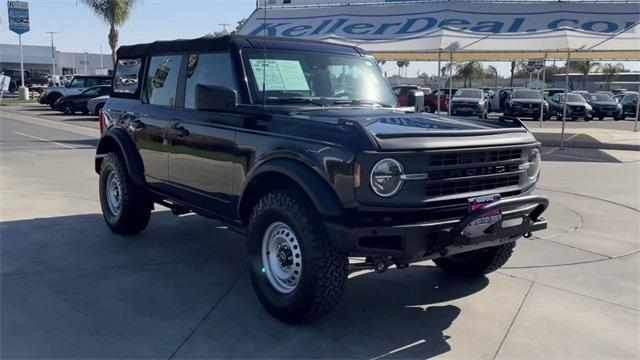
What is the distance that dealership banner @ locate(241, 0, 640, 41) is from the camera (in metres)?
18.2

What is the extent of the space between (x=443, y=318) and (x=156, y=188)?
3053mm

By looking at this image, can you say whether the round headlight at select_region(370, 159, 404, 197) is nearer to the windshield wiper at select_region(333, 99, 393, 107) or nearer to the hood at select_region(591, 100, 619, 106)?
the windshield wiper at select_region(333, 99, 393, 107)

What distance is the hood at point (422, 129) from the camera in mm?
3703

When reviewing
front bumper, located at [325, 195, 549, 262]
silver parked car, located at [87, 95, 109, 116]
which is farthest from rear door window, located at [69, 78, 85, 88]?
front bumper, located at [325, 195, 549, 262]

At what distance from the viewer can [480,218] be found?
3809 millimetres

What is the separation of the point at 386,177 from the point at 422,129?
1.79ft

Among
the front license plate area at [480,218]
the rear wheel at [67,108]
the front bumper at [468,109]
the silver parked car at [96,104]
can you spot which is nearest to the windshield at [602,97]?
the front bumper at [468,109]

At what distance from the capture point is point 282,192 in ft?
13.6

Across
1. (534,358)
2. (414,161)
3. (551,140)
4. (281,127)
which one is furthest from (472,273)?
(551,140)

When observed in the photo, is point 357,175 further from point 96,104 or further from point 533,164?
point 96,104

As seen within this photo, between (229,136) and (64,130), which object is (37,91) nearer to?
(64,130)

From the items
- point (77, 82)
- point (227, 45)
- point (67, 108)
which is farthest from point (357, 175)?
point (77, 82)

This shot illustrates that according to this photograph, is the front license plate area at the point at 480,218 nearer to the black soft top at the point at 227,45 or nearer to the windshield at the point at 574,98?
the black soft top at the point at 227,45

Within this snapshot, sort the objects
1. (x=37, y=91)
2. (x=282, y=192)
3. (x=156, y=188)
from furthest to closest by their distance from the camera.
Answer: (x=37, y=91) → (x=156, y=188) → (x=282, y=192)
